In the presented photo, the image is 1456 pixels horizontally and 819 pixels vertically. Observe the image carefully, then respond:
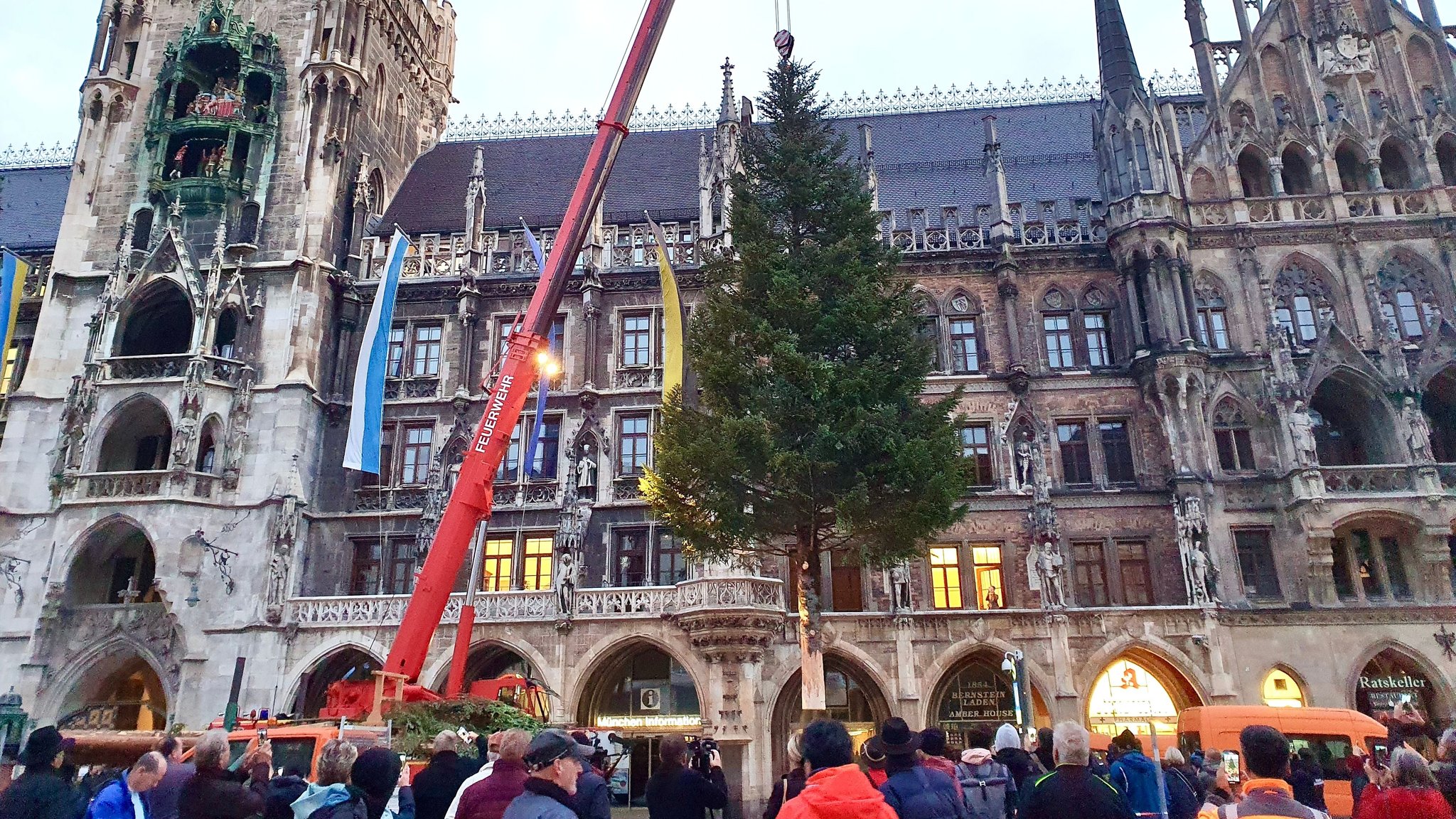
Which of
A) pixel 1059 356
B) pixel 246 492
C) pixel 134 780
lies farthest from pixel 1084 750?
pixel 246 492

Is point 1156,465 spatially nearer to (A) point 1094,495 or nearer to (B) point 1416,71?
(A) point 1094,495

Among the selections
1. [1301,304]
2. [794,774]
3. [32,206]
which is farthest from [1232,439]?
[32,206]

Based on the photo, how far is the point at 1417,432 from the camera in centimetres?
2559

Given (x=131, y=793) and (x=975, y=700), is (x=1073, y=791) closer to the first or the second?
(x=131, y=793)

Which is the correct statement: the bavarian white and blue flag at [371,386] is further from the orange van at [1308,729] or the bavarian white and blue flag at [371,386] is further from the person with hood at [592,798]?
the orange van at [1308,729]

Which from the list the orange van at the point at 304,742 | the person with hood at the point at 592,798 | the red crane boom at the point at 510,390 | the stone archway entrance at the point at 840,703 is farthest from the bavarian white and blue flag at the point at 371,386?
the person with hood at the point at 592,798

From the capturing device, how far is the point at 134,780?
6.04 meters

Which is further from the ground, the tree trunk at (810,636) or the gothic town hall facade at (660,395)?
the gothic town hall facade at (660,395)

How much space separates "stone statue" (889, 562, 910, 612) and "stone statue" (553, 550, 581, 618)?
882 centimetres

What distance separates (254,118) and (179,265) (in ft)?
20.1

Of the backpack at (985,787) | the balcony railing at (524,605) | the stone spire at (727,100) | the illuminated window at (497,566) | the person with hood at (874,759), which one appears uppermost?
the stone spire at (727,100)

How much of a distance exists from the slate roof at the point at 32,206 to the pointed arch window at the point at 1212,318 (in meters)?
39.6

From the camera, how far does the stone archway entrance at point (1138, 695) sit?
84.7 ft

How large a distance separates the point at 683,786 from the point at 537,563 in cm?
2185
